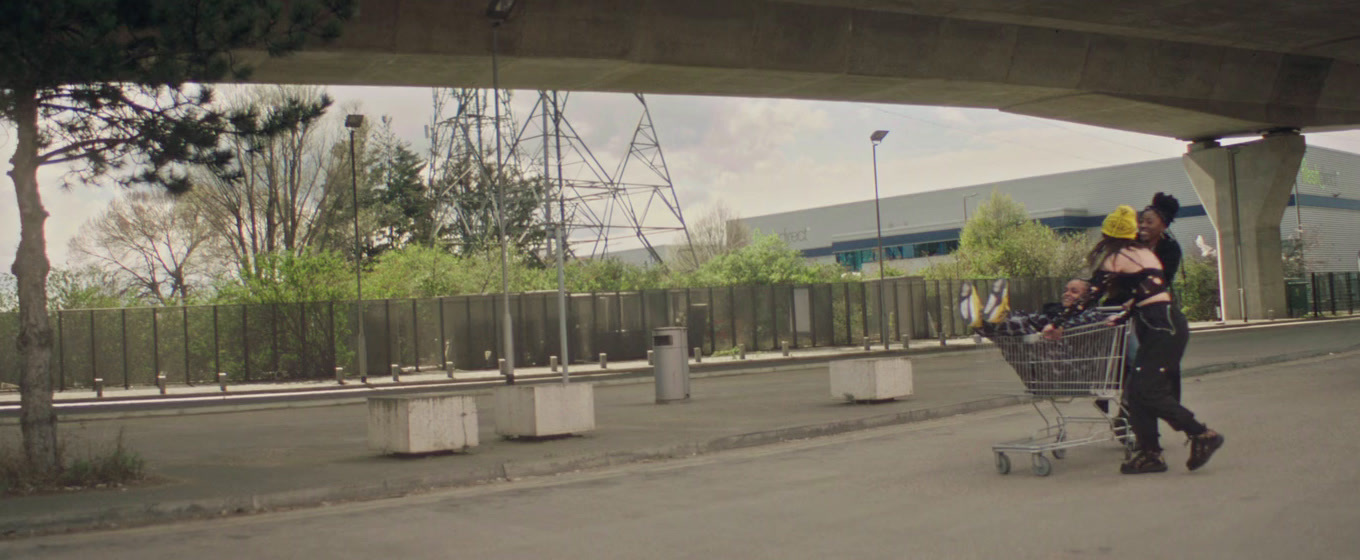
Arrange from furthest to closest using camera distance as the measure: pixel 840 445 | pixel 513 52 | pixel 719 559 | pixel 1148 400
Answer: pixel 513 52 → pixel 840 445 → pixel 1148 400 → pixel 719 559

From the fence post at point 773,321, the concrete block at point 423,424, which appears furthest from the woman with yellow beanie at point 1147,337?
the fence post at point 773,321

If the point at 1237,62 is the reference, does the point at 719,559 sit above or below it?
below

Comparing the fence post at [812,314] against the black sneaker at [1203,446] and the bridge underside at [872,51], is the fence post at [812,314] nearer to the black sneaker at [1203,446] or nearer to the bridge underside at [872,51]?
the bridge underside at [872,51]

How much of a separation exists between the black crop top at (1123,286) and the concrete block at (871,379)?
767 centimetres

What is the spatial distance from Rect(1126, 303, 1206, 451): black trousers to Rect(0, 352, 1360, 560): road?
1.31ft

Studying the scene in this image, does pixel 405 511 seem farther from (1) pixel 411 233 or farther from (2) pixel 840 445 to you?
(1) pixel 411 233

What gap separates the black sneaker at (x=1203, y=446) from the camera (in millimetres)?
8867

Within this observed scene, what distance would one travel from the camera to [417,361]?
140ft

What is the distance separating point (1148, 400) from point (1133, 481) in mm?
628

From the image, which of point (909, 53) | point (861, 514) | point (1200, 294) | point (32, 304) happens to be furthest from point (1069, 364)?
point (1200, 294)

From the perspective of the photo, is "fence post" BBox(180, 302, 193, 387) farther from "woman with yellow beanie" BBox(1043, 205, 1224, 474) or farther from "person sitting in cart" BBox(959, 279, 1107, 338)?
"woman with yellow beanie" BBox(1043, 205, 1224, 474)

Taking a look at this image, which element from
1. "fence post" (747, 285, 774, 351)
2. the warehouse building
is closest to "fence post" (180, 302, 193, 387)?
"fence post" (747, 285, 774, 351)

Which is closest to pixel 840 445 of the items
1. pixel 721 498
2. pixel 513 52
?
pixel 721 498

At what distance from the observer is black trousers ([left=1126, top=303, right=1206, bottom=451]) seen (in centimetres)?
884
